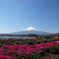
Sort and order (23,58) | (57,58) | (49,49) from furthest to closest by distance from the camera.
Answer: (49,49) → (57,58) → (23,58)

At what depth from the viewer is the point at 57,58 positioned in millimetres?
10453

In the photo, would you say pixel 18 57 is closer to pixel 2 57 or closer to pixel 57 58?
pixel 2 57

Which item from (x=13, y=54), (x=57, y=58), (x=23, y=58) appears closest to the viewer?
(x=23, y=58)

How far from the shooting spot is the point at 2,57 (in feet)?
26.9

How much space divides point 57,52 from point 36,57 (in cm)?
425

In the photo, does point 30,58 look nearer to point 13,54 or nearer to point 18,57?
point 18,57

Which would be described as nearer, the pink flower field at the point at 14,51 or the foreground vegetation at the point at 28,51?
the pink flower field at the point at 14,51

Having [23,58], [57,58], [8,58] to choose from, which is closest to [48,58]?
[57,58]

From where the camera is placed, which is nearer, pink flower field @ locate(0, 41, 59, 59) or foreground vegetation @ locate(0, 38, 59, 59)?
pink flower field @ locate(0, 41, 59, 59)

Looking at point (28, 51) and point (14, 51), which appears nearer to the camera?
point (14, 51)

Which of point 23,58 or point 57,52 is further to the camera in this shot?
point 57,52

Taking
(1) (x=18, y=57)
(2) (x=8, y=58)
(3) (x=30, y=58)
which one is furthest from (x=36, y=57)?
(2) (x=8, y=58)

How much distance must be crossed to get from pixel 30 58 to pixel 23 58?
43 centimetres

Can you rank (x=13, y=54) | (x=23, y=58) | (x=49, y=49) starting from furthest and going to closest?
(x=49, y=49) → (x=13, y=54) → (x=23, y=58)
